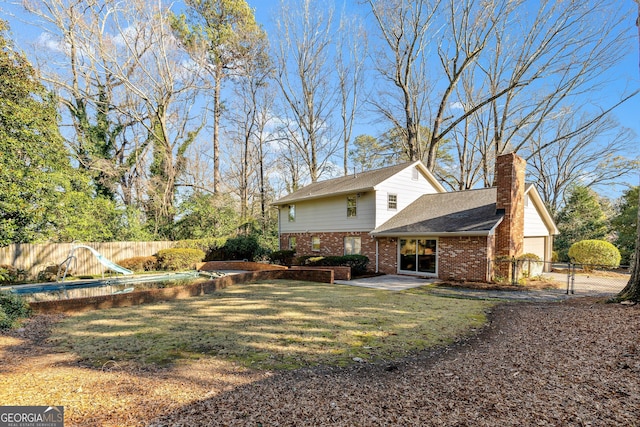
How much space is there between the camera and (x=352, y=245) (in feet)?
55.7

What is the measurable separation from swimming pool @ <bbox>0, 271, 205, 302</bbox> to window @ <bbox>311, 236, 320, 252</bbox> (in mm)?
7596

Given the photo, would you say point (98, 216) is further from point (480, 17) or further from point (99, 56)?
point (480, 17)

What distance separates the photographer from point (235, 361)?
4.18m

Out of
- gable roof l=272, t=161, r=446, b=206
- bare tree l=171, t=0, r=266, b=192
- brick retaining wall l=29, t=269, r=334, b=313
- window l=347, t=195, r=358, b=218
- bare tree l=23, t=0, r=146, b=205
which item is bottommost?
brick retaining wall l=29, t=269, r=334, b=313

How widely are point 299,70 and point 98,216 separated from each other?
19.0 m

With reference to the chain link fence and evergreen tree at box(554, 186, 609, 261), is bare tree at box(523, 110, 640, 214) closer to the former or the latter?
evergreen tree at box(554, 186, 609, 261)

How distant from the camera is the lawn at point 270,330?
4414 millimetres

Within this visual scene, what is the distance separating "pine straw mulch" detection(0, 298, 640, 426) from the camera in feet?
8.78

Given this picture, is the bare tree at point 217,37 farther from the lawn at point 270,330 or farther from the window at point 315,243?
the lawn at point 270,330

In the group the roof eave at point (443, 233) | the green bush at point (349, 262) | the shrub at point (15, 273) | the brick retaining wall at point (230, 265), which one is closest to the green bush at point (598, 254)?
the roof eave at point (443, 233)

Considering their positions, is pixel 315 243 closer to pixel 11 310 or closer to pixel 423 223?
pixel 423 223

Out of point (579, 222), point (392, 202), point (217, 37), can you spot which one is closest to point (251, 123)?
point (217, 37)

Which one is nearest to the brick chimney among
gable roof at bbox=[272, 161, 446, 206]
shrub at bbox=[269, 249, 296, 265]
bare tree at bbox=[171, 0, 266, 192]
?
gable roof at bbox=[272, 161, 446, 206]

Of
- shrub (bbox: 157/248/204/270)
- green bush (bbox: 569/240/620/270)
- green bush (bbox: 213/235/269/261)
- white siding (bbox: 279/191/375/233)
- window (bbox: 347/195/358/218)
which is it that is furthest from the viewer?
green bush (bbox: 213/235/269/261)
